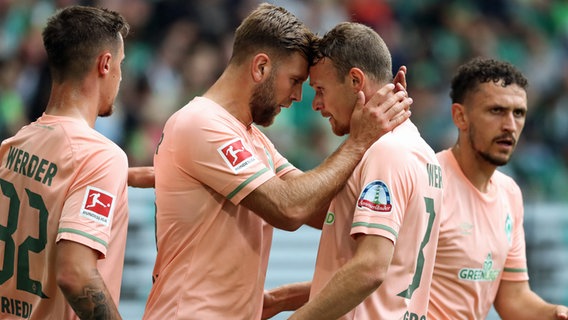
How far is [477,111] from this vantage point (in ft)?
19.6

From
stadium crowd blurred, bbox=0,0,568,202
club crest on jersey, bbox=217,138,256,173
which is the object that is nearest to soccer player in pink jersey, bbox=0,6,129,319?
club crest on jersey, bbox=217,138,256,173

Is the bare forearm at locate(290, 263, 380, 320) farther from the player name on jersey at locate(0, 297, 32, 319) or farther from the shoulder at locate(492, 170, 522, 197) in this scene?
the shoulder at locate(492, 170, 522, 197)

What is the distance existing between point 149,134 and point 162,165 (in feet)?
19.6

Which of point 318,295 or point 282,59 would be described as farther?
point 282,59

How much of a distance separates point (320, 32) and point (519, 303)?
18.0 ft

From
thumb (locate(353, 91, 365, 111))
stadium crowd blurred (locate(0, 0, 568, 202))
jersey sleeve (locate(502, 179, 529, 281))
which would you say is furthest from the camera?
stadium crowd blurred (locate(0, 0, 568, 202))

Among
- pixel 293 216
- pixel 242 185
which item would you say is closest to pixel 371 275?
pixel 293 216

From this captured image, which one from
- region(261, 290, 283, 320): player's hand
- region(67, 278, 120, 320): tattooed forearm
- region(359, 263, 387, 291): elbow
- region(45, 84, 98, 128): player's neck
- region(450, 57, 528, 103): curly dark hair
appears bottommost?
region(261, 290, 283, 320): player's hand

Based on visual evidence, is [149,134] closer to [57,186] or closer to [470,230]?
[470,230]

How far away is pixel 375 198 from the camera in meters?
4.20

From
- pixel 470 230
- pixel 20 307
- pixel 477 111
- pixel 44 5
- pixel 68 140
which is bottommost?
pixel 20 307

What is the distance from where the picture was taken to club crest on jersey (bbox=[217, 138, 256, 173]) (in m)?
4.36

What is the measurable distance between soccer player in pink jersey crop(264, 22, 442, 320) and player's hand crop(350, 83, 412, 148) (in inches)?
2.3

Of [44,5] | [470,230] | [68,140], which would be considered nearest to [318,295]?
[68,140]
